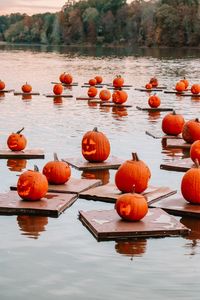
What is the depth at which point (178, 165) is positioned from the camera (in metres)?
16.7

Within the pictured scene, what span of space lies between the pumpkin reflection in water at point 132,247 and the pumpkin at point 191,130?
8554 mm

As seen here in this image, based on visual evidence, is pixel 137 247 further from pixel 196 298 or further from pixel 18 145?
pixel 18 145

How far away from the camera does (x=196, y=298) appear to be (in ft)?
28.7

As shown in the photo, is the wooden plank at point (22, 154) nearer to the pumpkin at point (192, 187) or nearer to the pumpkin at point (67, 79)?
the pumpkin at point (192, 187)

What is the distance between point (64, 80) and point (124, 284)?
33838 millimetres

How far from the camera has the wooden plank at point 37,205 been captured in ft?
41.0

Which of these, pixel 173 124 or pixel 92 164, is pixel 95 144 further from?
pixel 173 124

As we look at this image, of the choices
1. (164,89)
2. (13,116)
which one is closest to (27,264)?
(13,116)

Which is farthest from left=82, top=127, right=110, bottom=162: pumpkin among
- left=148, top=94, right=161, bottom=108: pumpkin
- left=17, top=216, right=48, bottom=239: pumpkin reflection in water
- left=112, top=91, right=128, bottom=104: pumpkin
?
left=112, top=91, right=128, bottom=104: pumpkin

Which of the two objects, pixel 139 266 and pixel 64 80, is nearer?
pixel 139 266

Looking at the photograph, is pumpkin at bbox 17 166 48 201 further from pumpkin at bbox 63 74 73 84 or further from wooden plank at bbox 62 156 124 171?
pumpkin at bbox 63 74 73 84

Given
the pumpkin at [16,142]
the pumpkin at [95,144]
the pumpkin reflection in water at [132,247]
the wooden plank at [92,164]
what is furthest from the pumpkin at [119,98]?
the pumpkin reflection in water at [132,247]

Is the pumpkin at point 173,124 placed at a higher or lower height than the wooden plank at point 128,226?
higher

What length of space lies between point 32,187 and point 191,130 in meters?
7.45
